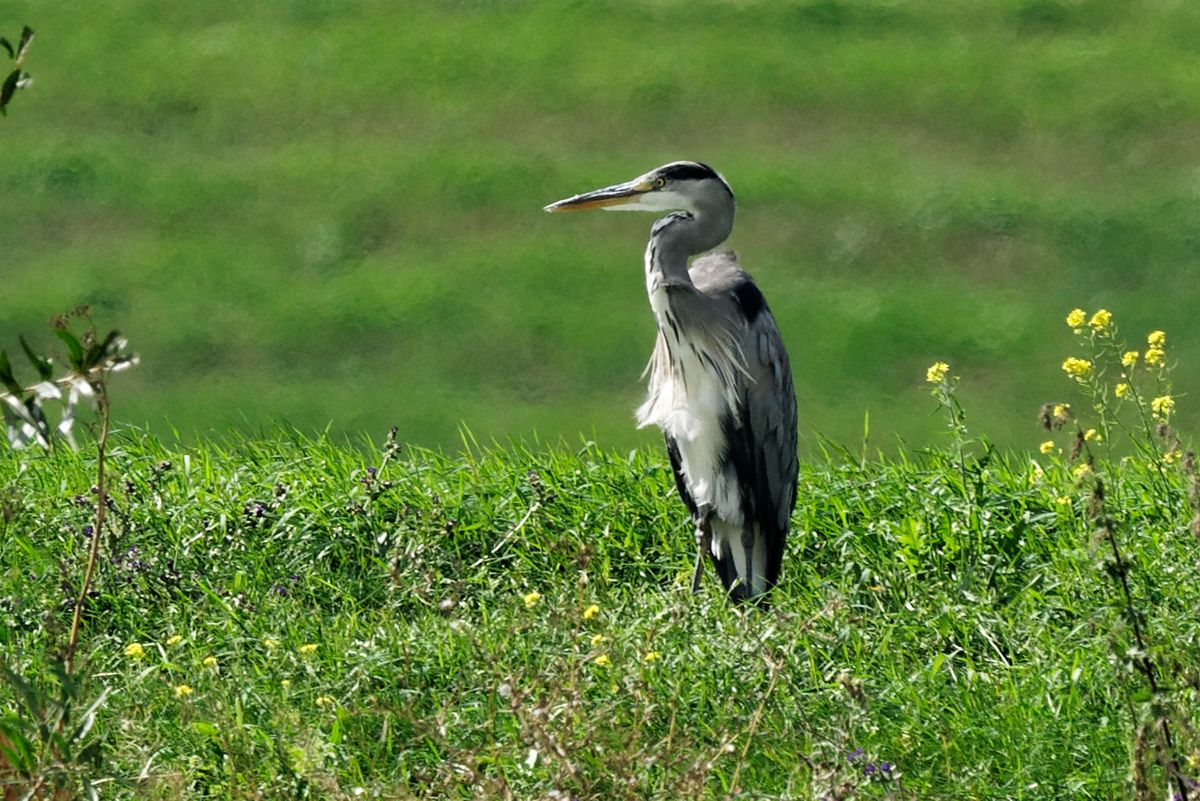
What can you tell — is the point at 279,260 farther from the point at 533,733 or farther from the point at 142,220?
the point at 533,733

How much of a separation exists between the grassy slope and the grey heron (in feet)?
0.55

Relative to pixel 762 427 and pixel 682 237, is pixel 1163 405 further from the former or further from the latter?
pixel 682 237

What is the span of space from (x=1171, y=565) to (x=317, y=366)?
13.6ft

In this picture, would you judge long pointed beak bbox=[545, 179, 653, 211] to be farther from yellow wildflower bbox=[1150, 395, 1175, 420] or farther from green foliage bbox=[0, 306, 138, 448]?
green foliage bbox=[0, 306, 138, 448]

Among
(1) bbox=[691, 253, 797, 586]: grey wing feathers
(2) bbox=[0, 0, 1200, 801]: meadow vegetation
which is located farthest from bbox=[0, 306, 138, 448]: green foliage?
(1) bbox=[691, 253, 797, 586]: grey wing feathers

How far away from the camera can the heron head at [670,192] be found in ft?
16.7

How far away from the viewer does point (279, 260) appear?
28.4 ft

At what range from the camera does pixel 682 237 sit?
5.09m

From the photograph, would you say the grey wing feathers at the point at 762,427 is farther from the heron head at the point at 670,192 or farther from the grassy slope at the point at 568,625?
the heron head at the point at 670,192

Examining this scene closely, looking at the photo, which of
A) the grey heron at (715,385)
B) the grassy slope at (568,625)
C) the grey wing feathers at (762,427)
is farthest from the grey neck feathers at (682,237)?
the grassy slope at (568,625)

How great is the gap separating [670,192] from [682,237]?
0.42ft

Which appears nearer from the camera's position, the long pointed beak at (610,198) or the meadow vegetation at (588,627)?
the meadow vegetation at (588,627)

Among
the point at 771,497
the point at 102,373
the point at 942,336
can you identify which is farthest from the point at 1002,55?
the point at 102,373

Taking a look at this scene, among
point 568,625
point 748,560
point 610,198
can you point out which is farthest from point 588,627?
point 610,198
